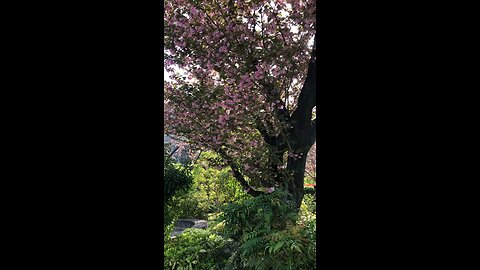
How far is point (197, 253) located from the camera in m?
2.53

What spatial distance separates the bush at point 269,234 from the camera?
207cm

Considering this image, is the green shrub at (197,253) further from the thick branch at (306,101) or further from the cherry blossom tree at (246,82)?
the thick branch at (306,101)

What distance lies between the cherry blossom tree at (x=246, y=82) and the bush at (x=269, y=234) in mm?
723

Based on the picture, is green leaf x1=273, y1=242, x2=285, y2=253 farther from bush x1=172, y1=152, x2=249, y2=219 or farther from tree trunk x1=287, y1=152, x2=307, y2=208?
bush x1=172, y1=152, x2=249, y2=219

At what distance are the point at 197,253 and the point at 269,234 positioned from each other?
63 cm

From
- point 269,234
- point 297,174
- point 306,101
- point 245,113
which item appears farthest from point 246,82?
point 269,234

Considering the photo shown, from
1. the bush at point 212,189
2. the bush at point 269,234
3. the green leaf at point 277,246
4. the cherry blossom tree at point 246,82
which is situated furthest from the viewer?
the bush at point 212,189

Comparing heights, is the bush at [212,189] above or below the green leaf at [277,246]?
above

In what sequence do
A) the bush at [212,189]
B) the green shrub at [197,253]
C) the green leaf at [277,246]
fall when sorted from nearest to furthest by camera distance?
1. the green leaf at [277,246]
2. the green shrub at [197,253]
3. the bush at [212,189]

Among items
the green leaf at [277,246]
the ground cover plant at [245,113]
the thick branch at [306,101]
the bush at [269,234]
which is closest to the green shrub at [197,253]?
the ground cover plant at [245,113]

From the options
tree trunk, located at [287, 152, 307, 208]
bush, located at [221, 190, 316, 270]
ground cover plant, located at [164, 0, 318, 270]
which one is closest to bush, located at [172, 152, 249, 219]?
ground cover plant, located at [164, 0, 318, 270]

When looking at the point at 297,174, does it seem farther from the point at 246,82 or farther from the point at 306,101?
the point at 246,82

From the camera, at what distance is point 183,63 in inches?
116
